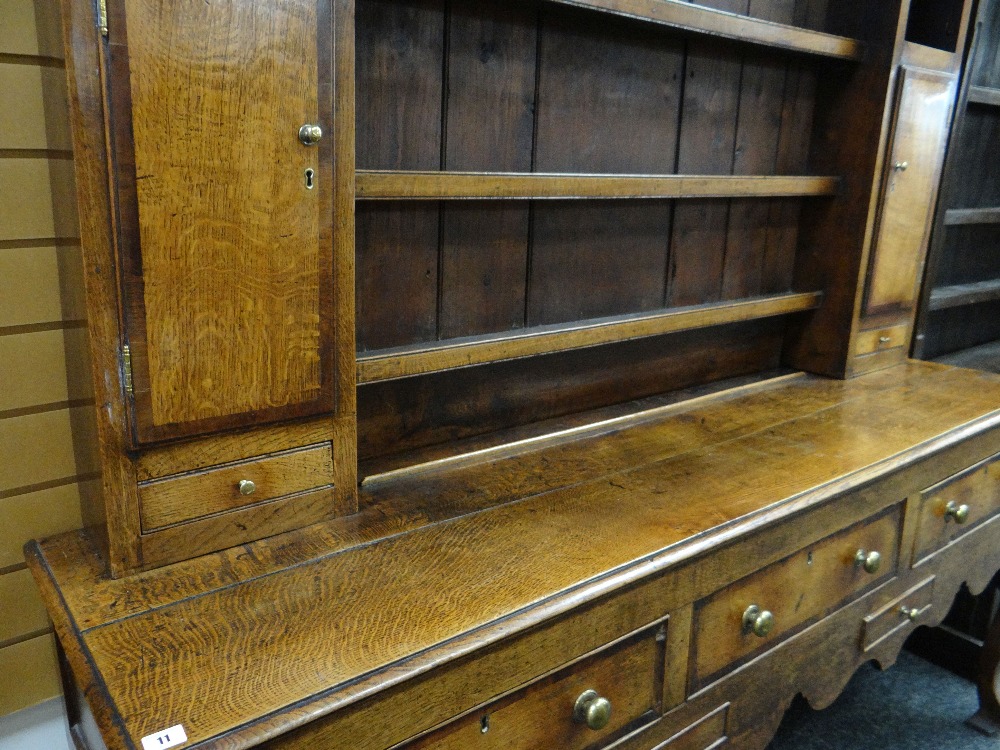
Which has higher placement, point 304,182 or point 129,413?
point 304,182

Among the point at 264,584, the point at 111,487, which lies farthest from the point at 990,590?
the point at 111,487

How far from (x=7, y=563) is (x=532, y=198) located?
0.97 m

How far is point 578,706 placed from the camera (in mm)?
1077

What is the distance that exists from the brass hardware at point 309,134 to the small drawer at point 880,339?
1475 mm

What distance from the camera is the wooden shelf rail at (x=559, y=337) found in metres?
1.29

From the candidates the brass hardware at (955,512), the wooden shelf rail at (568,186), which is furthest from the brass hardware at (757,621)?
the wooden shelf rail at (568,186)

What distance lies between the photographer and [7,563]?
1.15 meters

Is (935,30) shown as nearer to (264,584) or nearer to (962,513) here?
(962,513)

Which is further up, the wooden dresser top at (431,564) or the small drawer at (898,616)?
the wooden dresser top at (431,564)

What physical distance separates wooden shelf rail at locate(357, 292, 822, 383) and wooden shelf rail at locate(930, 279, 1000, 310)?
572 mm

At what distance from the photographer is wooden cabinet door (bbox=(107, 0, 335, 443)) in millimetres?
909

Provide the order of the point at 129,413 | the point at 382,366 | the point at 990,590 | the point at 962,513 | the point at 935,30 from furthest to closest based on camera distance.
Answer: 1. the point at 990,590
2. the point at 935,30
3. the point at 962,513
4. the point at 382,366
5. the point at 129,413

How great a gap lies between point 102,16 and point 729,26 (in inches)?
45.1

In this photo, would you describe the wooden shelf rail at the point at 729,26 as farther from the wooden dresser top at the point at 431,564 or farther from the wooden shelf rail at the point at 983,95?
the wooden dresser top at the point at 431,564
